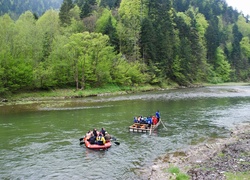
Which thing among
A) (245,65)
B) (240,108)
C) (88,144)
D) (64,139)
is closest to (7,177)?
(88,144)

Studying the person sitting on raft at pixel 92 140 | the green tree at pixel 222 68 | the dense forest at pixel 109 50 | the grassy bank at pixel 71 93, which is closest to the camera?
the person sitting on raft at pixel 92 140

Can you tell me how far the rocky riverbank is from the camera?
16.1 metres

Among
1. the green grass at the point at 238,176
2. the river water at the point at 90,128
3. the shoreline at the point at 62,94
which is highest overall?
the shoreline at the point at 62,94

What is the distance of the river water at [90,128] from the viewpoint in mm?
18938

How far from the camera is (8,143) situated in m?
25.5

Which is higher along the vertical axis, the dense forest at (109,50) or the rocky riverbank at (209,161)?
the dense forest at (109,50)

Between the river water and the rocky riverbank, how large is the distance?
1250mm

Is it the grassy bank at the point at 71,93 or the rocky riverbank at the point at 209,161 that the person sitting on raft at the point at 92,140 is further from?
the grassy bank at the point at 71,93

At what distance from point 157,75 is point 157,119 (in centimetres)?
5456

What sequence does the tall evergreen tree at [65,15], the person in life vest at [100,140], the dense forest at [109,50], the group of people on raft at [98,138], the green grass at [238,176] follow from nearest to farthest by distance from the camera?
the green grass at [238,176], the person in life vest at [100,140], the group of people on raft at [98,138], the dense forest at [109,50], the tall evergreen tree at [65,15]

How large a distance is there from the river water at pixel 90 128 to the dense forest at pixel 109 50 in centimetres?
1482

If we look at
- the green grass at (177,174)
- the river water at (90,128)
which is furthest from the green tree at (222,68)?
the green grass at (177,174)

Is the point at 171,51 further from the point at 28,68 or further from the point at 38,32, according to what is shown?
the point at 28,68

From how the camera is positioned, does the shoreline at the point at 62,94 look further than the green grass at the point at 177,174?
Yes
